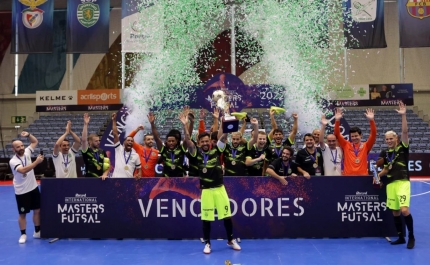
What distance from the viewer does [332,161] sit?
7379 millimetres

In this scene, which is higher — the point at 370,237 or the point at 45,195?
the point at 45,195

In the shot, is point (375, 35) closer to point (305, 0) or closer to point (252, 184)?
point (305, 0)

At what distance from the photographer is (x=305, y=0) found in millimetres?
13867

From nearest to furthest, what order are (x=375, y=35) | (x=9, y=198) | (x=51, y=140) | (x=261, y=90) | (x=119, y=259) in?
(x=119, y=259)
(x=261, y=90)
(x=9, y=198)
(x=375, y=35)
(x=51, y=140)

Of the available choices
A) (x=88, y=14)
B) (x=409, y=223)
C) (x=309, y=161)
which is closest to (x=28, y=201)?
(x=309, y=161)

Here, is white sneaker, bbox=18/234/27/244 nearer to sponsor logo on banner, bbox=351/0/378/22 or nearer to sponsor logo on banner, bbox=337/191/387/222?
sponsor logo on banner, bbox=337/191/387/222

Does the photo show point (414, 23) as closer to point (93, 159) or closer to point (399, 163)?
point (399, 163)

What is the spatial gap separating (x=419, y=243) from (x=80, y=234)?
236 inches

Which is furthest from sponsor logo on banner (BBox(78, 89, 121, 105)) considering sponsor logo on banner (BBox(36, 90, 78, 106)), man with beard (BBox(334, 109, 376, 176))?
man with beard (BBox(334, 109, 376, 176))

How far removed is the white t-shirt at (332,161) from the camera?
291 inches

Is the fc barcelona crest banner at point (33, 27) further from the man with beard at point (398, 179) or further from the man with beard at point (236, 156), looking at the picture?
the man with beard at point (398, 179)

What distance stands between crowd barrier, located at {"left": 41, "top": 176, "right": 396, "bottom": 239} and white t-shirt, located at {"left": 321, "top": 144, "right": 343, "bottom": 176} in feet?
1.70

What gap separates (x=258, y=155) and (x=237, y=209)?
1.13m

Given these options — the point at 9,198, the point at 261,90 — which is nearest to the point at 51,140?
the point at 9,198
